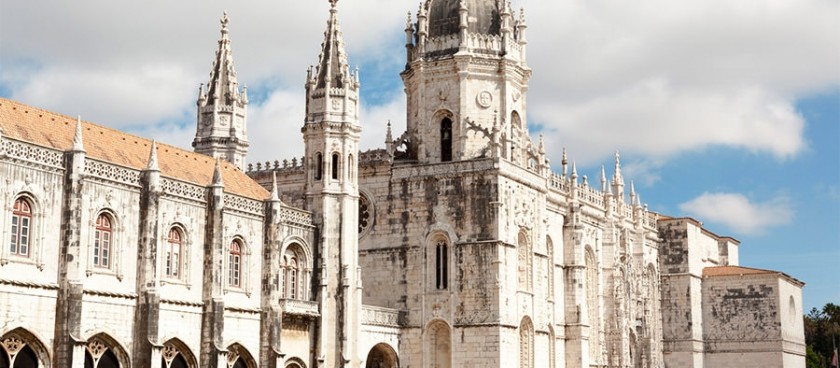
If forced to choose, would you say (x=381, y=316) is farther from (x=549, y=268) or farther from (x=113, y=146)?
(x=113, y=146)

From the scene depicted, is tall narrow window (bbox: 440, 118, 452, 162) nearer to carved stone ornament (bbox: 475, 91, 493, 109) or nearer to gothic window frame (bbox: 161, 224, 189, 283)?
carved stone ornament (bbox: 475, 91, 493, 109)

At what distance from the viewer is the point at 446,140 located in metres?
50.6

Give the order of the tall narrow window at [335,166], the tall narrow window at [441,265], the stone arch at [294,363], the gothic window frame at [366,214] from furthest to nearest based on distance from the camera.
Answer: the gothic window frame at [366,214] → the tall narrow window at [441,265] → the tall narrow window at [335,166] → the stone arch at [294,363]

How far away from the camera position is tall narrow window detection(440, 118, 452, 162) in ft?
165

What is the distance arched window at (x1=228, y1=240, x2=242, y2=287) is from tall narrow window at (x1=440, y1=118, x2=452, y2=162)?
42.7ft

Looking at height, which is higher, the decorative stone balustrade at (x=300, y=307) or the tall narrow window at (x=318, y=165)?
the tall narrow window at (x=318, y=165)

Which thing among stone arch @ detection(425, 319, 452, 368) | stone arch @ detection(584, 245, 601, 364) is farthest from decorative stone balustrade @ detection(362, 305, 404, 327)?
stone arch @ detection(584, 245, 601, 364)

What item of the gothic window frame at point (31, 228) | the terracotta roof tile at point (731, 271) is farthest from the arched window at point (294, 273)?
the terracotta roof tile at point (731, 271)

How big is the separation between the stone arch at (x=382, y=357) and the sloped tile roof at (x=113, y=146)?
8413mm

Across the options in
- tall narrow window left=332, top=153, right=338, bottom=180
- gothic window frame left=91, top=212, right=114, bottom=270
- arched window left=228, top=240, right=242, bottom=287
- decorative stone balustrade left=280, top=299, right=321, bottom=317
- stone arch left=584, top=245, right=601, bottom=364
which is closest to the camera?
gothic window frame left=91, top=212, right=114, bottom=270

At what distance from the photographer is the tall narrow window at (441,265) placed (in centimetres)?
4834

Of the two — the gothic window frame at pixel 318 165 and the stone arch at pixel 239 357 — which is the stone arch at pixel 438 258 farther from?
the stone arch at pixel 239 357

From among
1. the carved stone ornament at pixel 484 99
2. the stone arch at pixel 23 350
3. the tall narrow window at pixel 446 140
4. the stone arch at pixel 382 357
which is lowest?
the stone arch at pixel 23 350

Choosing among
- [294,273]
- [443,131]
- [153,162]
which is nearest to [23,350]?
[153,162]
